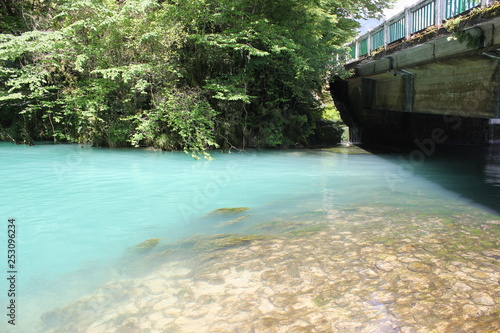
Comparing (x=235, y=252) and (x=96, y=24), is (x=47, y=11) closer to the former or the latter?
(x=96, y=24)

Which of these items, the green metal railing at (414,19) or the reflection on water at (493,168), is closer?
the green metal railing at (414,19)

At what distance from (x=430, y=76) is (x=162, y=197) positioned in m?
9.06

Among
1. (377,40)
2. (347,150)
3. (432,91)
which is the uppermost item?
(377,40)

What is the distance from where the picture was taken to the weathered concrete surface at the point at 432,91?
842 cm

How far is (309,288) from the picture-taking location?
340cm

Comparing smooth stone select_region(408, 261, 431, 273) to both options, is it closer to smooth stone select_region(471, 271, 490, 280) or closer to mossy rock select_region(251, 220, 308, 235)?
smooth stone select_region(471, 271, 490, 280)

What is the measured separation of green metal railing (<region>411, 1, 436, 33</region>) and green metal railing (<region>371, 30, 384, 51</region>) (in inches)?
118

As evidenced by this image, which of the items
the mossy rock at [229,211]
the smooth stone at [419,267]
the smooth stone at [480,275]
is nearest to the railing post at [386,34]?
the mossy rock at [229,211]

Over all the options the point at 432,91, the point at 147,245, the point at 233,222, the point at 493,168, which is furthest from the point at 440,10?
the point at 147,245

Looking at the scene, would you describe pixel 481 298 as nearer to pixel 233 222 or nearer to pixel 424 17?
pixel 233 222

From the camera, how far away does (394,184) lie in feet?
29.3

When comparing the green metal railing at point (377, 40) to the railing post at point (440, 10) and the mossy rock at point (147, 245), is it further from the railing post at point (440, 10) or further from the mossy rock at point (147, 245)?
the mossy rock at point (147, 245)

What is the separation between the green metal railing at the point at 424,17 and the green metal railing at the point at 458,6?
0.64 m

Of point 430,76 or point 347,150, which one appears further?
point 347,150
